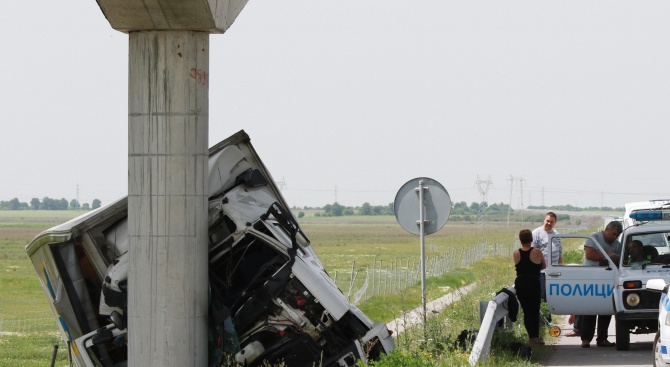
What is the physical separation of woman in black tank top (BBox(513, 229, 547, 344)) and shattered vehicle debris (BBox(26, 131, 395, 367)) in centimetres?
359

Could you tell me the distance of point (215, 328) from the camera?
12.2 metres

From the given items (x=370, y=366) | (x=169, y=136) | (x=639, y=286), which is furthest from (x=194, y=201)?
(x=639, y=286)

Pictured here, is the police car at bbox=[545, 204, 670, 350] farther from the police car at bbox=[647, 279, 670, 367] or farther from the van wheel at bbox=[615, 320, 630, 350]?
the police car at bbox=[647, 279, 670, 367]

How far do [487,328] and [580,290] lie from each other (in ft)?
11.9

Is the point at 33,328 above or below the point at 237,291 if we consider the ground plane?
below

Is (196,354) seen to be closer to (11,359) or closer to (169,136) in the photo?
(169,136)

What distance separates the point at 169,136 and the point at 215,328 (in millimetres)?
2049

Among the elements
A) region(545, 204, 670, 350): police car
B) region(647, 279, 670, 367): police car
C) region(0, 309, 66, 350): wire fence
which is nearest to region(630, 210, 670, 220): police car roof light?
region(545, 204, 670, 350): police car

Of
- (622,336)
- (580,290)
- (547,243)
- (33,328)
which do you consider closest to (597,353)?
(622,336)

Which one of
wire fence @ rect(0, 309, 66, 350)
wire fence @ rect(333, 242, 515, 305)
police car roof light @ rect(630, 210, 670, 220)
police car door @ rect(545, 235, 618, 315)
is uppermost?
police car roof light @ rect(630, 210, 670, 220)

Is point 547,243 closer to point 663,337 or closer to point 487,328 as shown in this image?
point 487,328

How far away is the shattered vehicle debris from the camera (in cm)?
1192

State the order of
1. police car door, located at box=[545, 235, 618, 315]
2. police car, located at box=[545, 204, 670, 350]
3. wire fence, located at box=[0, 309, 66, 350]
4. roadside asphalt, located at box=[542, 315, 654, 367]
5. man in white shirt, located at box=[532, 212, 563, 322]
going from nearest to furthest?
roadside asphalt, located at box=[542, 315, 654, 367], police car, located at box=[545, 204, 670, 350], police car door, located at box=[545, 235, 618, 315], man in white shirt, located at box=[532, 212, 563, 322], wire fence, located at box=[0, 309, 66, 350]

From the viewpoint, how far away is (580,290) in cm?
1600
